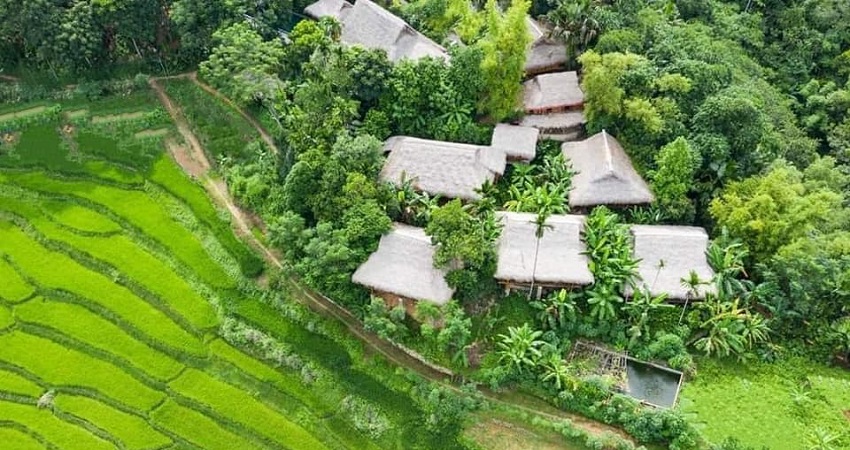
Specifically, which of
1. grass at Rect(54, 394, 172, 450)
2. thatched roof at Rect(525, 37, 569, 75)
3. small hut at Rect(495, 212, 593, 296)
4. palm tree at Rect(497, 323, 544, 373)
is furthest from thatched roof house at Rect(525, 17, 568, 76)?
grass at Rect(54, 394, 172, 450)

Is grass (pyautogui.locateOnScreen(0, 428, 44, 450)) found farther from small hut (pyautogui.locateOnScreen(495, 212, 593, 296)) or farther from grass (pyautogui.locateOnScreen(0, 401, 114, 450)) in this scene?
small hut (pyautogui.locateOnScreen(495, 212, 593, 296))

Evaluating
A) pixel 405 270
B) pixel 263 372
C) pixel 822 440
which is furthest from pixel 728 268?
pixel 263 372

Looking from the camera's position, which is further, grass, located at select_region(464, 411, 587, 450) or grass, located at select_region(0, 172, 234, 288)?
grass, located at select_region(0, 172, 234, 288)

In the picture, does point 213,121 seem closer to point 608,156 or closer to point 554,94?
point 554,94

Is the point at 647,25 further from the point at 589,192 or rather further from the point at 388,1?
the point at 388,1

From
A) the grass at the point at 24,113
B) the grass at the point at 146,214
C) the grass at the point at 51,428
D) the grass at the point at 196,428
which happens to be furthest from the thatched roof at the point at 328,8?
the grass at the point at 51,428

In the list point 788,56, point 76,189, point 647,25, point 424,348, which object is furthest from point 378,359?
point 788,56
